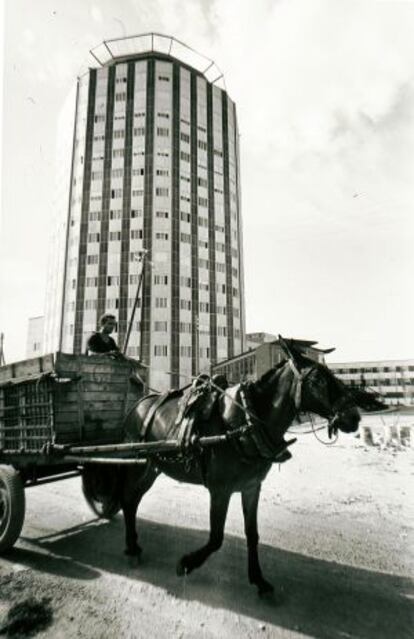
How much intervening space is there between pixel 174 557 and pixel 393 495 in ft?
17.2

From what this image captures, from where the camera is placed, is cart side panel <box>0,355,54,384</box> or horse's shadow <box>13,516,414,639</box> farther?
cart side panel <box>0,355,54,384</box>

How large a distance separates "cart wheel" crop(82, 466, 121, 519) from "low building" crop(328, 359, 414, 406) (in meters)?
Answer: 86.8

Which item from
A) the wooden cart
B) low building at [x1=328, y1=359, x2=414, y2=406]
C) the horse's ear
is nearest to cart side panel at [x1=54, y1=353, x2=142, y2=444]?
the wooden cart

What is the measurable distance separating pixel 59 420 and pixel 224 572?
9.18 ft

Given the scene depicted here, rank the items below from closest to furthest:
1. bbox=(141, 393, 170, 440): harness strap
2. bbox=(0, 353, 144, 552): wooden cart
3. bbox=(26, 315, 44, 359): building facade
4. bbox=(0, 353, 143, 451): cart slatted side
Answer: bbox=(0, 353, 144, 552): wooden cart, bbox=(0, 353, 143, 451): cart slatted side, bbox=(141, 393, 170, 440): harness strap, bbox=(26, 315, 44, 359): building facade

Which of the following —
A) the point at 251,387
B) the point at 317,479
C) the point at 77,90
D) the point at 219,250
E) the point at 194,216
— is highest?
the point at 77,90

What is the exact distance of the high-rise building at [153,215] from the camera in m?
49.9

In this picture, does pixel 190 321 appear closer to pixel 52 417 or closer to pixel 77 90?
pixel 77 90

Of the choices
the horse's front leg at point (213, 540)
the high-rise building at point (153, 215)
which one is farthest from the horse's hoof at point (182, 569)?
the high-rise building at point (153, 215)

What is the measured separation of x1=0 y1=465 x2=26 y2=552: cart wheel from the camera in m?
4.50

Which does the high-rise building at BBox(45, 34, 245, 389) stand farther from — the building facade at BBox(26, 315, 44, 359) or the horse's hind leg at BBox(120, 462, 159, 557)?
the horse's hind leg at BBox(120, 462, 159, 557)

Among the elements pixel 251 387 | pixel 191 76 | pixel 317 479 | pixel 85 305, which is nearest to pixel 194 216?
pixel 85 305

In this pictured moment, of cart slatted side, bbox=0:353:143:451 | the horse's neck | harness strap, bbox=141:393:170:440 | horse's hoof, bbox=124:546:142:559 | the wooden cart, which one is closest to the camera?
the horse's neck

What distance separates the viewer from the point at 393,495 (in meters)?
7.50
